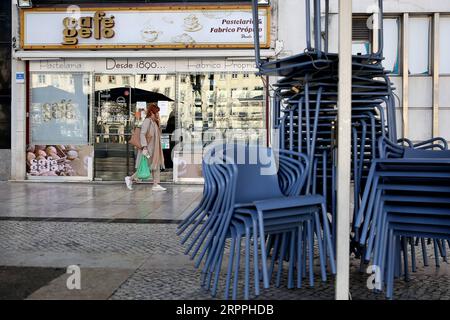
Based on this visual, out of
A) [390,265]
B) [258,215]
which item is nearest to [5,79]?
[258,215]

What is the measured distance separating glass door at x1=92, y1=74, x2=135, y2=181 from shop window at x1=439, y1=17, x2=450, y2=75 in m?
7.34

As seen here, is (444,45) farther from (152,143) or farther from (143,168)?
(143,168)

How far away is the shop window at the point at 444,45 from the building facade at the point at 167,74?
3 cm

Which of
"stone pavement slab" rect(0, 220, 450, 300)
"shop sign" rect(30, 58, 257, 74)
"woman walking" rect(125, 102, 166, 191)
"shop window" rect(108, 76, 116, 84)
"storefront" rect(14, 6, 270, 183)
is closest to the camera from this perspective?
"stone pavement slab" rect(0, 220, 450, 300)

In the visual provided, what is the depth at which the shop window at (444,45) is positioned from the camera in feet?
40.1

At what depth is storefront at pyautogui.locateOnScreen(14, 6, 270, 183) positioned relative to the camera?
12.3m

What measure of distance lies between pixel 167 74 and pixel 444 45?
21.1 feet

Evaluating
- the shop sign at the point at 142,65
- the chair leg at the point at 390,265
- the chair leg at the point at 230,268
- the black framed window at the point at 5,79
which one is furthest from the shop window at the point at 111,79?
the chair leg at the point at 390,265

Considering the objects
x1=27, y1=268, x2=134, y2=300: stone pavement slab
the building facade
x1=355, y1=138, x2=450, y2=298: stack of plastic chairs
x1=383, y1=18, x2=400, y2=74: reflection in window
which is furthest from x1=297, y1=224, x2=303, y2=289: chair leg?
x1=383, y1=18, x2=400, y2=74: reflection in window

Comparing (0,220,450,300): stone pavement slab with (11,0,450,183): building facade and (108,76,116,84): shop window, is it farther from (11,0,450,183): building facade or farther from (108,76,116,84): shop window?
(108,76,116,84): shop window

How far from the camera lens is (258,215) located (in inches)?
134

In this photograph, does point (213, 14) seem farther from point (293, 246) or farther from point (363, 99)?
point (293, 246)
